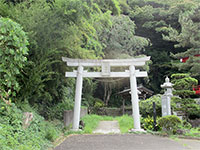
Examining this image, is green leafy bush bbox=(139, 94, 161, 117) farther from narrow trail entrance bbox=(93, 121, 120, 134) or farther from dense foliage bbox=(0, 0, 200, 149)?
narrow trail entrance bbox=(93, 121, 120, 134)

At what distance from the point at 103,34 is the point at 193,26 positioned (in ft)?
23.1

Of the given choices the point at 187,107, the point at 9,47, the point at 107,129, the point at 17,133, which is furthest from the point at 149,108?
the point at 9,47

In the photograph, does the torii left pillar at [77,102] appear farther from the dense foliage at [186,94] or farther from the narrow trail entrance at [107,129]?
the dense foliage at [186,94]

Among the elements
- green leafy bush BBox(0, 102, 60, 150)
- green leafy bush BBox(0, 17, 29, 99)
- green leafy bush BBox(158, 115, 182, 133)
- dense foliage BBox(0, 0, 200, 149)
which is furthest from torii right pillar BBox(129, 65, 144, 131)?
green leafy bush BBox(0, 17, 29, 99)

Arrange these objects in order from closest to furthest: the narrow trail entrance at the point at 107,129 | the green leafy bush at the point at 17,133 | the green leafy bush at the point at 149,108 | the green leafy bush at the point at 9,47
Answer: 1. the green leafy bush at the point at 17,133
2. the green leafy bush at the point at 9,47
3. the narrow trail entrance at the point at 107,129
4. the green leafy bush at the point at 149,108

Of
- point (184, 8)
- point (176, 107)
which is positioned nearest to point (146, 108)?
point (176, 107)

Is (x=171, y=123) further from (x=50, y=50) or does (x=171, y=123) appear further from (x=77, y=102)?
(x=50, y=50)

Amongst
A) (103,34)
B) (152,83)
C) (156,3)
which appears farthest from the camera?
(156,3)

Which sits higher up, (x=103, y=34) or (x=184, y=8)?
(x=184, y=8)

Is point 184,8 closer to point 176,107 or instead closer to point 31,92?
point 176,107

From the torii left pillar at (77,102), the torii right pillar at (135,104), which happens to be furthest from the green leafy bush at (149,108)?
the torii left pillar at (77,102)

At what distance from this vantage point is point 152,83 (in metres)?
21.5

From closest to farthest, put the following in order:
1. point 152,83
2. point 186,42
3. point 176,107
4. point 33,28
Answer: point 33,28, point 176,107, point 186,42, point 152,83

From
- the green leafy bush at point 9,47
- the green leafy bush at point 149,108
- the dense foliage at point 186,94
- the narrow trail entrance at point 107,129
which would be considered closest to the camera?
the green leafy bush at point 9,47
